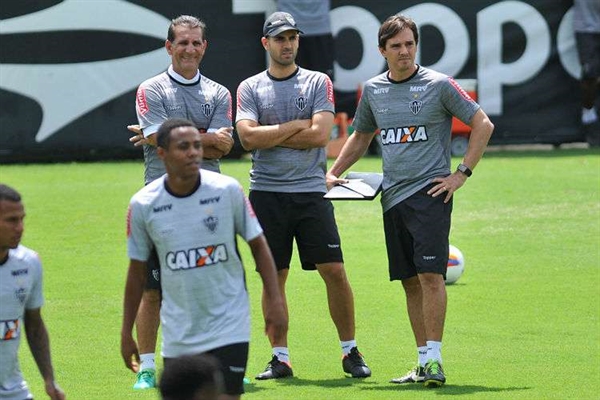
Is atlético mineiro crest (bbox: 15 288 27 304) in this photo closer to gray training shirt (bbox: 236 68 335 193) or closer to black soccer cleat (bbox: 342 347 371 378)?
gray training shirt (bbox: 236 68 335 193)

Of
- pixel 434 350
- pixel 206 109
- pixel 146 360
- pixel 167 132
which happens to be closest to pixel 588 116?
pixel 434 350

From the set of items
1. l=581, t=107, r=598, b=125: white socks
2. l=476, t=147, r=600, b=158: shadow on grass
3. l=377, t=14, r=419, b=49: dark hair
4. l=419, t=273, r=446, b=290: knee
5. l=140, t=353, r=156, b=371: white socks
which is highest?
l=377, t=14, r=419, b=49: dark hair

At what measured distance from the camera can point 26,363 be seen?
1091cm

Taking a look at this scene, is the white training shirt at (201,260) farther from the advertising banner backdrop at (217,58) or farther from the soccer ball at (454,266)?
the advertising banner backdrop at (217,58)

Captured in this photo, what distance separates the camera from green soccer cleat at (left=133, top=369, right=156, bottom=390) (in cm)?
964

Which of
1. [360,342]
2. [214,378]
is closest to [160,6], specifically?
[360,342]

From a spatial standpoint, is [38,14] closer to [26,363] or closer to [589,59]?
[589,59]

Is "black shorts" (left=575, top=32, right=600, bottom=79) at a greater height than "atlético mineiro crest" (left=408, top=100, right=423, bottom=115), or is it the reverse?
"atlético mineiro crest" (left=408, top=100, right=423, bottom=115)

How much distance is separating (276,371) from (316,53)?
13.4 metres

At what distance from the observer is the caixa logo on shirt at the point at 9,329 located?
7.08 metres

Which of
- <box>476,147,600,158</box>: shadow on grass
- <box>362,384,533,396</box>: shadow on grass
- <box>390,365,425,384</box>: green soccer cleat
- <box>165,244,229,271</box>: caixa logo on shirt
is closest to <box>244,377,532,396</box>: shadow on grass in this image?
<box>362,384,533,396</box>: shadow on grass

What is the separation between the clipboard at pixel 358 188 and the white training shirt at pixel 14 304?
→ 3.41m

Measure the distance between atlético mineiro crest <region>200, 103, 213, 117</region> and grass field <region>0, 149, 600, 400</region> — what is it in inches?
77.8

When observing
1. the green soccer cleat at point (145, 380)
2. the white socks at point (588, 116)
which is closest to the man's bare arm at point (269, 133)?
the green soccer cleat at point (145, 380)
